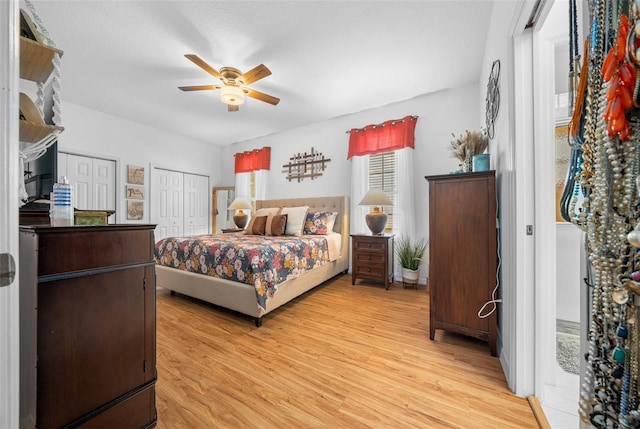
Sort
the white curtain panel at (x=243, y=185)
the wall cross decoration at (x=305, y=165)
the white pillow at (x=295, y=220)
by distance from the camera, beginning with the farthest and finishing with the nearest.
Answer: the white curtain panel at (x=243, y=185)
the wall cross decoration at (x=305, y=165)
the white pillow at (x=295, y=220)

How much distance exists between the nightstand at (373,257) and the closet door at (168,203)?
3.71 meters

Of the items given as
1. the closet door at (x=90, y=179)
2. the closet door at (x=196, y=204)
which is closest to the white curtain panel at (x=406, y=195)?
the closet door at (x=196, y=204)

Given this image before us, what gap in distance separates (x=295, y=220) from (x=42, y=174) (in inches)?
104

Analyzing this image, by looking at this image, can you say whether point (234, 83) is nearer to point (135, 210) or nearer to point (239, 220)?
point (239, 220)

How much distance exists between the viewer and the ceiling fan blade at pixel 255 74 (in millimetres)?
2386

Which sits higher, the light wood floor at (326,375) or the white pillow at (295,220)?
the white pillow at (295,220)

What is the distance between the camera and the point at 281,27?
85.7 inches

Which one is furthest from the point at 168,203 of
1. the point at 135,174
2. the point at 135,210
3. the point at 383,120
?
the point at 383,120

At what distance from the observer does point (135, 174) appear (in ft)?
14.2

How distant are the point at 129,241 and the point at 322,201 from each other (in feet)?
10.6

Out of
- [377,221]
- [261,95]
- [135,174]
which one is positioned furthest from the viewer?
[135,174]

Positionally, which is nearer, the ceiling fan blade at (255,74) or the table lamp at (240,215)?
the ceiling fan blade at (255,74)

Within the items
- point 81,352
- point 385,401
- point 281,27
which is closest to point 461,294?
point 385,401

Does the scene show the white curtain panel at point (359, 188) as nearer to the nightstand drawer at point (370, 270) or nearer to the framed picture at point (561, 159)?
the nightstand drawer at point (370, 270)
